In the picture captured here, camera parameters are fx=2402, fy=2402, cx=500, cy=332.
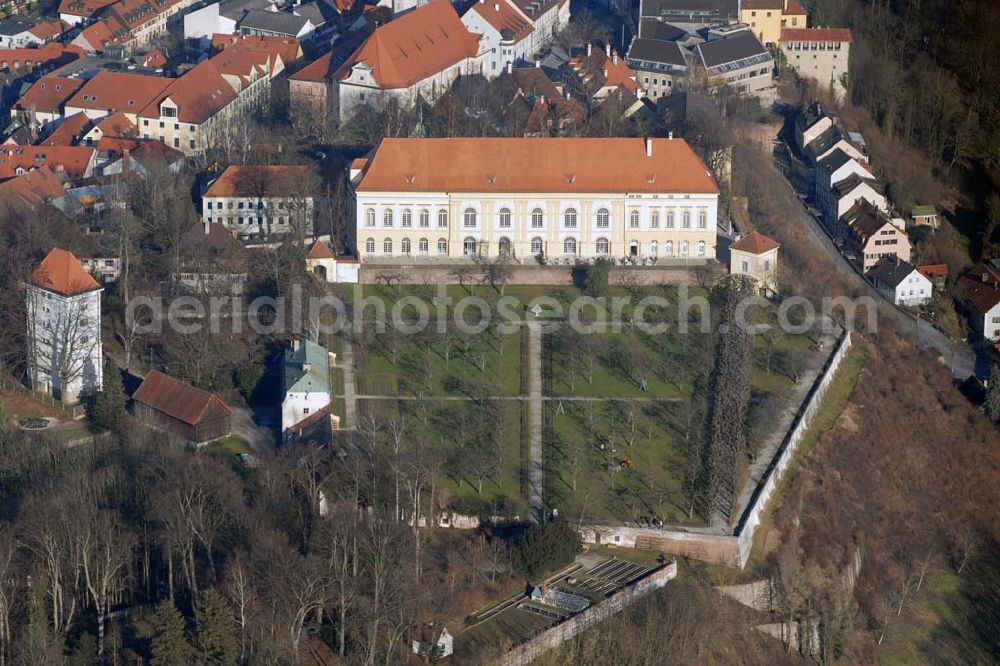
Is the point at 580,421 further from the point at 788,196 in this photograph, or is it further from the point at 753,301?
the point at 788,196

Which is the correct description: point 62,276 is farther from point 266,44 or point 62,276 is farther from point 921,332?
point 266,44

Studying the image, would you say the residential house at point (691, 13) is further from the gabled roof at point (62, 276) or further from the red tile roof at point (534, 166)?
the gabled roof at point (62, 276)

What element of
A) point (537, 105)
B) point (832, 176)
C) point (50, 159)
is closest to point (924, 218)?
point (832, 176)

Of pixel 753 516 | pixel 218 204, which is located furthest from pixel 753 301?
pixel 218 204

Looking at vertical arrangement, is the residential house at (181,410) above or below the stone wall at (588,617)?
above

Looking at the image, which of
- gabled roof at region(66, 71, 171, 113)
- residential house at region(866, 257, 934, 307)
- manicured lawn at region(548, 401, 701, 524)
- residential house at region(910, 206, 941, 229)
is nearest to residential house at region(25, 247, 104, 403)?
manicured lawn at region(548, 401, 701, 524)

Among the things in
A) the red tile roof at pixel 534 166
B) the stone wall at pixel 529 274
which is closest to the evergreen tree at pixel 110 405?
the stone wall at pixel 529 274
